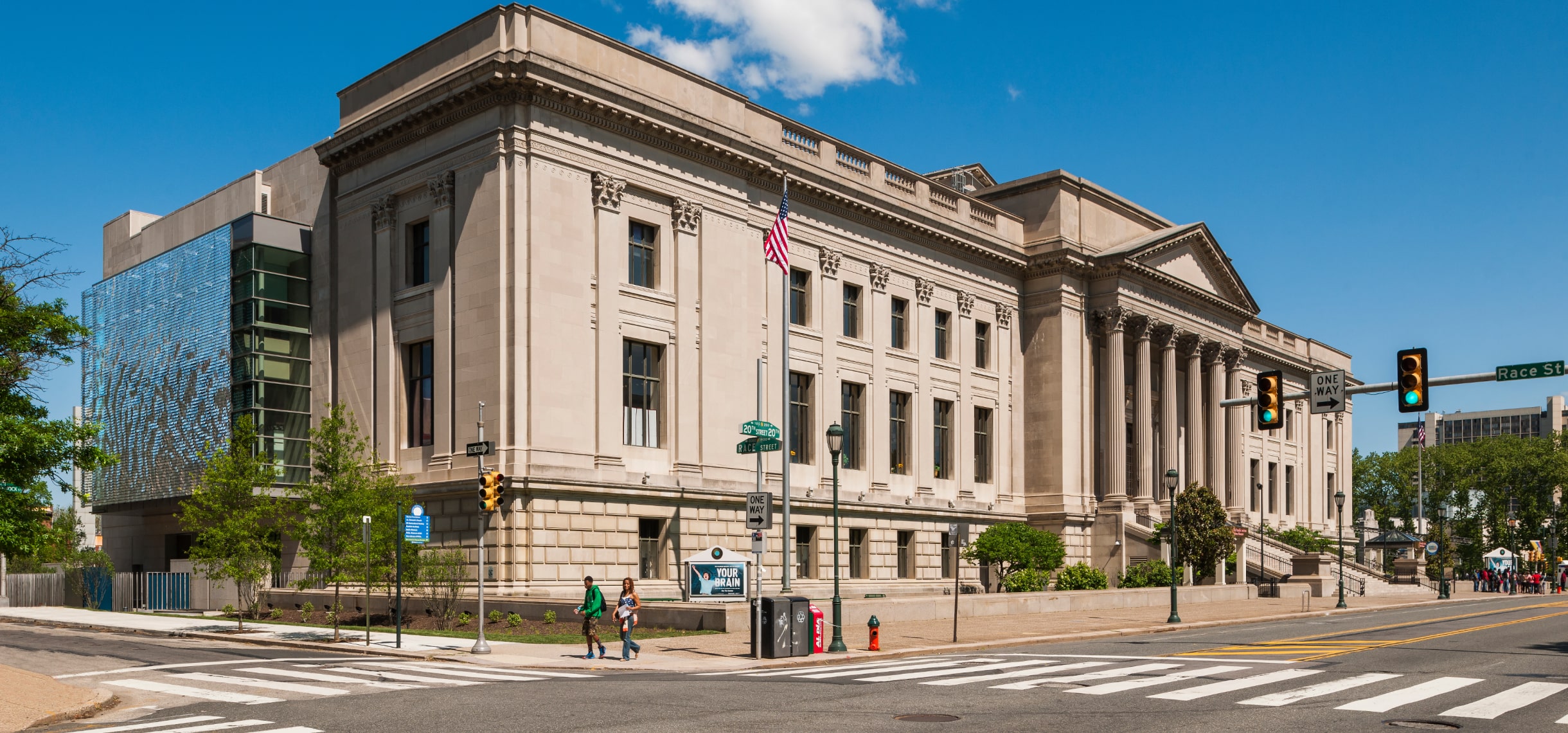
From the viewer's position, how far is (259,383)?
1800 inches

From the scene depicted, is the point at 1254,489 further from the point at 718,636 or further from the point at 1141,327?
the point at 718,636

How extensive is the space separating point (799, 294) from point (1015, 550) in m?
14.2

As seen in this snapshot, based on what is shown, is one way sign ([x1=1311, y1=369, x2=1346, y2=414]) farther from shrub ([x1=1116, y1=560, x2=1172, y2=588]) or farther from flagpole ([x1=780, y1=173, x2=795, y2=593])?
shrub ([x1=1116, y1=560, x2=1172, y2=588])

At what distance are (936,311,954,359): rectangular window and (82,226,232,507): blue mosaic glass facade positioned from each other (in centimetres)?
3034

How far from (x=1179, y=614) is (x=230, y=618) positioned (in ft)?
106

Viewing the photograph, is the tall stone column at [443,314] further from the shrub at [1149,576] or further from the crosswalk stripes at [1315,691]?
the shrub at [1149,576]

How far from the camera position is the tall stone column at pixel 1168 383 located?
6844cm

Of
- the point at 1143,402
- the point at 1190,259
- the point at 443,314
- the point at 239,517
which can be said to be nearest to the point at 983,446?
the point at 1143,402

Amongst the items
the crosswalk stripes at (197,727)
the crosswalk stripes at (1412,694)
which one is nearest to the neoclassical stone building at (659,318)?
the crosswalk stripes at (1412,694)

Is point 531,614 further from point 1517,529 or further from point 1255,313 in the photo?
point 1517,529

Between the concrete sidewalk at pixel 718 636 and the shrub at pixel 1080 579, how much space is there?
604 cm

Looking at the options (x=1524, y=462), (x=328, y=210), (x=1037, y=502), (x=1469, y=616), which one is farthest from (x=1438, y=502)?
(x=328, y=210)

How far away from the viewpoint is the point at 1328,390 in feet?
88.1

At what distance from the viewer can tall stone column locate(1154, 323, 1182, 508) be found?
68.4 meters
